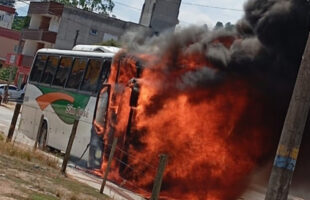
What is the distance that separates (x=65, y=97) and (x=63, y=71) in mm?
1036

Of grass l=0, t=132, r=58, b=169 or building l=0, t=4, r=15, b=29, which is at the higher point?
building l=0, t=4, r=15, b=29

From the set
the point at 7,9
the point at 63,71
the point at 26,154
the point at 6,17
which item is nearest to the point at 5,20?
the point at 6,17

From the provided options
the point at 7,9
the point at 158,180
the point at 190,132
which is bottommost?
the point at 158,180

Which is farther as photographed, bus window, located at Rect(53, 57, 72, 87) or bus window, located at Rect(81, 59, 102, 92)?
bus window, located at Rect(53, 57, 72, 87)

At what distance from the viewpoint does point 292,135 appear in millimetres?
7297

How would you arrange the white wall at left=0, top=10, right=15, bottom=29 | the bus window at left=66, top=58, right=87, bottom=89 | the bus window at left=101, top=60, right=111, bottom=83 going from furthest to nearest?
the white wall at left=0, top=10, right=15, bottom=29 < the bus window at left=66, top=58, right=87, bottom=89 < the bus window at left=101, top=60, right=111, bottom=83

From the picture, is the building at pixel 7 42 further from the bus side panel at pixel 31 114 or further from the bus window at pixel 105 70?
the bus window at pixel 105 70

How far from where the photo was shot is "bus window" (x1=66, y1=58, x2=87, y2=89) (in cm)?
1855

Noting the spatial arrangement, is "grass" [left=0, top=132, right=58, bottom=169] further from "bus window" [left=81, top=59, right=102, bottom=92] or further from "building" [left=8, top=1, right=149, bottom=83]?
"building" [left=8, top=1, right=149, bottom=83]

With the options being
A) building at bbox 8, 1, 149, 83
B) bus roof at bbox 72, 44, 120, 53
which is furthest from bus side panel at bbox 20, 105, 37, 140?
building at bbox 8, 1, 149, 83

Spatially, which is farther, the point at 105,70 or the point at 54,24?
the point at 54,24

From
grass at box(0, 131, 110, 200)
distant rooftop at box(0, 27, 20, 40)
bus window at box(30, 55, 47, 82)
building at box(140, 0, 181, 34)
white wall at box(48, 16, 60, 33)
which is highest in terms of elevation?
building at box(140, 0, 181, 34)

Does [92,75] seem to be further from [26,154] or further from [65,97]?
[26,154]

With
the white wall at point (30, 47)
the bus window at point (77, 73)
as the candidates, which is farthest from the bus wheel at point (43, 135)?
the white wall at point (30, 47)
